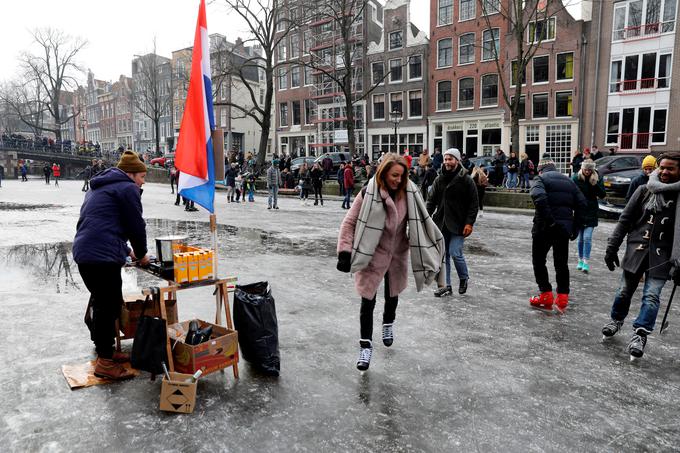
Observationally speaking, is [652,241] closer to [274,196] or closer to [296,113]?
[274,196]

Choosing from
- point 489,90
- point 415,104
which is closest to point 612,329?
point 489,90

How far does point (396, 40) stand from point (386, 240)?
38.1 meters

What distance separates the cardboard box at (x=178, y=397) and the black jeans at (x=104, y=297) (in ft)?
2.80

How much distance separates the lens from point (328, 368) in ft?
13.6

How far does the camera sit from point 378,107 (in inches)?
1603

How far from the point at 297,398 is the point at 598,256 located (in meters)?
7.51

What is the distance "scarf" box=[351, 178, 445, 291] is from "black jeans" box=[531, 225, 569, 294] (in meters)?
2.01

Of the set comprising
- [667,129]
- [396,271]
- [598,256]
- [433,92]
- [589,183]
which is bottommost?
[598,256]

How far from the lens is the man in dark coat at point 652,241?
424cm

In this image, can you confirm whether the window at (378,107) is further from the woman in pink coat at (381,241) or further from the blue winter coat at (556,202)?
the woman in pink coat at (381,241)

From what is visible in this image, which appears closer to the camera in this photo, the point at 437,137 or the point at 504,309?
the point at 504,309

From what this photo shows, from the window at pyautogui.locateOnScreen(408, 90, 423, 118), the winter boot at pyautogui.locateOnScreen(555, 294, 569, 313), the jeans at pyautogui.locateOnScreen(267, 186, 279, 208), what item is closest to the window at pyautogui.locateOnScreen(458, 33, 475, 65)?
the window at pyautogui.locateOnScreen(408, 90, 423, 118)

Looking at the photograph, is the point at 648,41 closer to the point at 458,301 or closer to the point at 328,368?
the point at 458,301

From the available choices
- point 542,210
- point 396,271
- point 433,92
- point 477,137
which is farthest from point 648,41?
point 396,271
